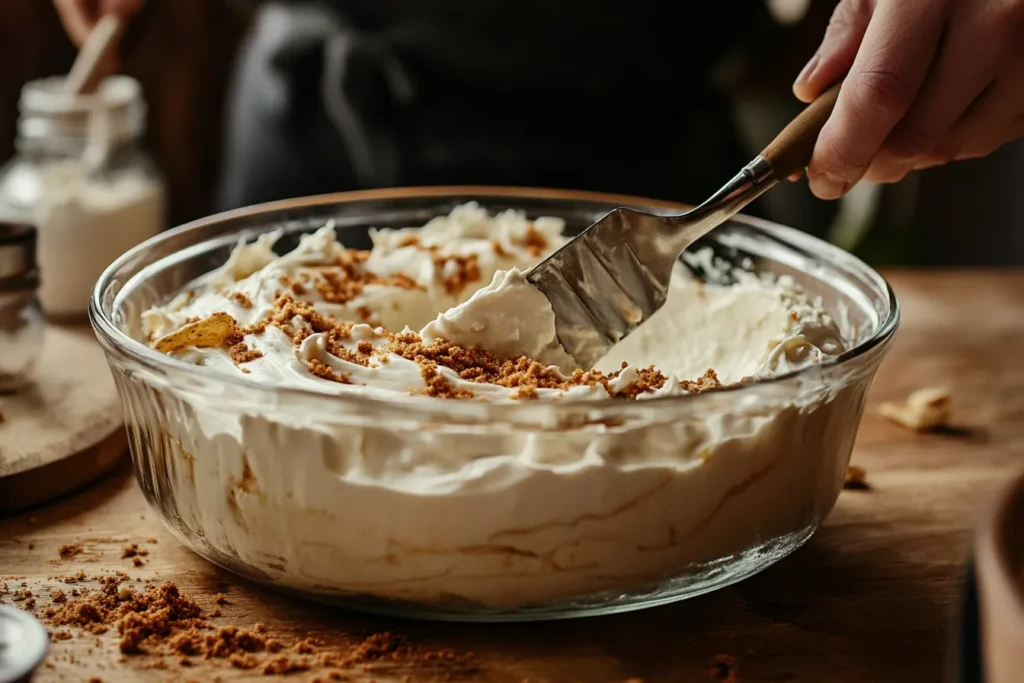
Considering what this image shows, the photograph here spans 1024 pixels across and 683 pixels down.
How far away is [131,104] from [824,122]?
1.32 meters

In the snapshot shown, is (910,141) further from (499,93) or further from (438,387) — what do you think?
(499,93)

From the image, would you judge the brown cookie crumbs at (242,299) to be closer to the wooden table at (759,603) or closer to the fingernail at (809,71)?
the wooden table at (759,603)

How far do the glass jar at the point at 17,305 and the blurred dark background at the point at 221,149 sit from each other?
1543 mm

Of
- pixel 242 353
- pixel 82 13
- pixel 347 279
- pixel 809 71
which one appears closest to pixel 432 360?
pixel 242 353

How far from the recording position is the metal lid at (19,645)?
830 millimetres

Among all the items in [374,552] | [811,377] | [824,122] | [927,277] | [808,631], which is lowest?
[927,277]

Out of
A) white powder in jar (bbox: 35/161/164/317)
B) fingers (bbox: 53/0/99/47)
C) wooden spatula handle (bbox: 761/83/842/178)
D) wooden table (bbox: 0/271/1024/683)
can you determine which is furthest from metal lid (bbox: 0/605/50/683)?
fingers (bbox: 53/0/99/47)

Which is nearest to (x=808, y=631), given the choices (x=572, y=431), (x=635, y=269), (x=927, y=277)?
(x=572, y=431)

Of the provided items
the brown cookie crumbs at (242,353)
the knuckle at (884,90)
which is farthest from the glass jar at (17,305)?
the knuckle at (884,90)

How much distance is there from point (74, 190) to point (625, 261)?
1.13 metres

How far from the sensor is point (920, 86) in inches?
43.8

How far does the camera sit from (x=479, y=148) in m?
2.16

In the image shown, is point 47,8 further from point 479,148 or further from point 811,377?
point 811,377

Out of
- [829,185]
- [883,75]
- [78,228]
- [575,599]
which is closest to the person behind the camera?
[575,599]
